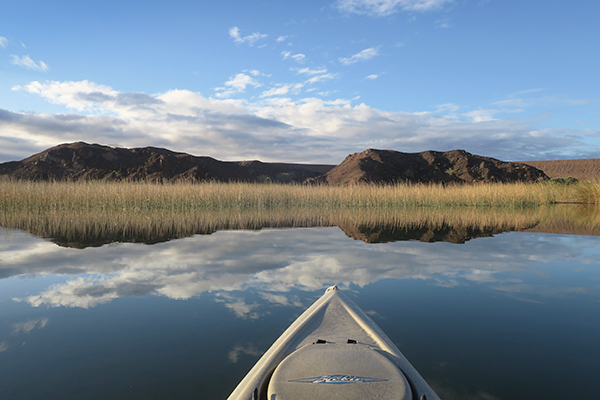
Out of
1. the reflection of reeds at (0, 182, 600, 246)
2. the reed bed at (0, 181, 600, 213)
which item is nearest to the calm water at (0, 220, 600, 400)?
the reflection of reeds at (0, 182, 600, 246)

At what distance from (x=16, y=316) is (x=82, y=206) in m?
10.8

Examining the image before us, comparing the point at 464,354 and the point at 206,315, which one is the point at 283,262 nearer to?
the point at 206,315

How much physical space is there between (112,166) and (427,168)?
3278cm

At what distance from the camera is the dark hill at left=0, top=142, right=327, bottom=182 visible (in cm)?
3391

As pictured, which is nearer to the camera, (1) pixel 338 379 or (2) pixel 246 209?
(1) pixel 338 379

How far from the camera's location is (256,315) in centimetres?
251

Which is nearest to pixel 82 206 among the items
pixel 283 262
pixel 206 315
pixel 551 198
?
pixel 283 262

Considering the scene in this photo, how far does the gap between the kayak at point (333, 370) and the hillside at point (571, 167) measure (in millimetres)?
75178

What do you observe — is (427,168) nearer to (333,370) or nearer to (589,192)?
(589,192)

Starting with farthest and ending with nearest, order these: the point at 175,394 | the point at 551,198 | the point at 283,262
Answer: the point at 551,198, the point at 283,262, the point at 175,394

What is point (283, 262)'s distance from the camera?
4.30 metres

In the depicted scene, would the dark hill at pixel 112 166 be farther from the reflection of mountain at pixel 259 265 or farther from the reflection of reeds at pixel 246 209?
the reflection of mountain at pixel 259 265

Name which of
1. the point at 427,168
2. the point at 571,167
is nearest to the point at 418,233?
the point at 427,168

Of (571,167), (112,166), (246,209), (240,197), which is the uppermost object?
(571,167)
